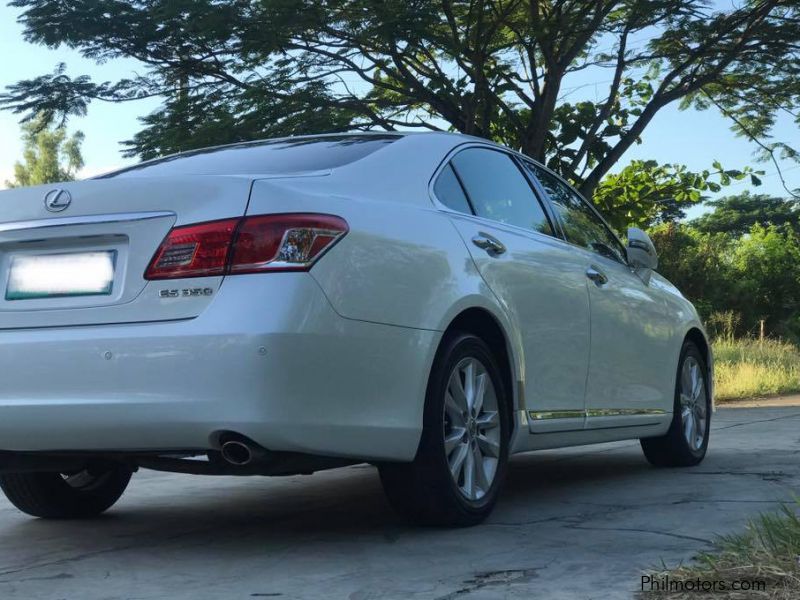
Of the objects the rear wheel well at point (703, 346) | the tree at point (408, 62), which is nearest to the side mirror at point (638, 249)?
Answer: the rear wheel well at point (703, 346)

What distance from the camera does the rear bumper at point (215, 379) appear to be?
4.00m

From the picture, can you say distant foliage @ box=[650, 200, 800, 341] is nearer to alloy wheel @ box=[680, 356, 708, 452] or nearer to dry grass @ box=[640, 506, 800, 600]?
alloy wheel @ box=[680, 356, 708, 452]

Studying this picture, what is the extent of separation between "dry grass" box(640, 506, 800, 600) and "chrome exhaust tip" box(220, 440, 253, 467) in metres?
1.35

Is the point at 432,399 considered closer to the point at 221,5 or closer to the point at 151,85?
the point at 221,5

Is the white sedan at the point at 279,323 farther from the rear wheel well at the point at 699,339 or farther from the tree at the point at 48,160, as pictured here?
the tree at the point at 48,160

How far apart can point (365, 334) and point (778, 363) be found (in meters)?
14.4

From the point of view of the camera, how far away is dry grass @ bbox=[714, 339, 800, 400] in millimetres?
15375

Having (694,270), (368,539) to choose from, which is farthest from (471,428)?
(694,270)

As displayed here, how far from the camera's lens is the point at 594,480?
262 inches

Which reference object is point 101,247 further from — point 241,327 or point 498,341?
point 498,341

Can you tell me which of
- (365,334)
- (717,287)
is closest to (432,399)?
(365,334)

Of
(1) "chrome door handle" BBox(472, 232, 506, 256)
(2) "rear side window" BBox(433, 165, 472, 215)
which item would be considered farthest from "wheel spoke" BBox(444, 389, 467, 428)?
(2) "rear side window" BBox(433, 165, 472, 215)

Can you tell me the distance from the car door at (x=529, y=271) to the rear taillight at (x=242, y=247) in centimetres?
98

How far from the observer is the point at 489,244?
203 inches
